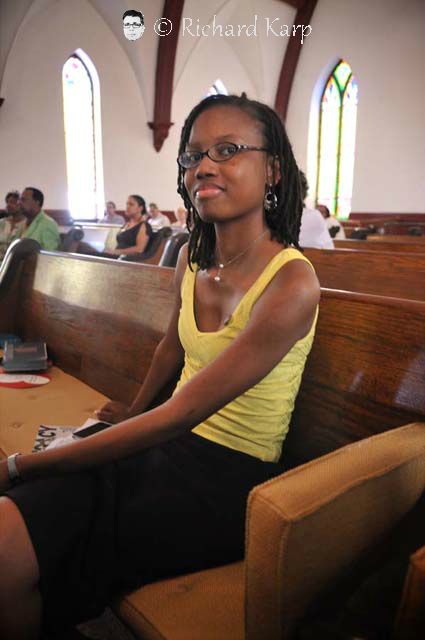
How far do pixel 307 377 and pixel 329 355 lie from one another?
76mm

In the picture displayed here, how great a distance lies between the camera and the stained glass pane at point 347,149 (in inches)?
464

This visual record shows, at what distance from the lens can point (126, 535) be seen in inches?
36.4

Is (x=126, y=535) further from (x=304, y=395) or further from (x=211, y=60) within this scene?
(x=211, y=60)

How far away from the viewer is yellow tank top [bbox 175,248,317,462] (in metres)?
1.07

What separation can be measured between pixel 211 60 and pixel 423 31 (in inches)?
177

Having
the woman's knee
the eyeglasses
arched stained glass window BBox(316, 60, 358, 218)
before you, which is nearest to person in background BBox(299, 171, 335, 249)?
the eyeglasses

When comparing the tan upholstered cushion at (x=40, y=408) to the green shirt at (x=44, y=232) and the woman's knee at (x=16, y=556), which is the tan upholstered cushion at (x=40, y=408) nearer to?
the woman's knee at (x=16, y=556)

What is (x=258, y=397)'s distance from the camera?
108 cm

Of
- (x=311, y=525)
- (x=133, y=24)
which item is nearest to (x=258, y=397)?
(x=311, y=525)

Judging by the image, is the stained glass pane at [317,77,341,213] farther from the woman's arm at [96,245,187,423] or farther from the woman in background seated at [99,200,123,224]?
the woman's arm at [96,245,187,423]

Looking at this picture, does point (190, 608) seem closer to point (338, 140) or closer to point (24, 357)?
point (24, 357)

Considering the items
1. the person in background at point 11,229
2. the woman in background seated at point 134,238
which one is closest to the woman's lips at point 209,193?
the person in background at point 11,229

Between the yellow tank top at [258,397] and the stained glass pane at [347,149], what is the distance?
444 inches

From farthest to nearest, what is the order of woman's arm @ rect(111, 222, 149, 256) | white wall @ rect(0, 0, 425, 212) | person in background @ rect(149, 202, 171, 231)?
person in background @ rect(149, 202, 171, 231) < white wall @ rect(0, 0, 425, 212) < woman's arm @ rect(111, 222, 149, 256)
